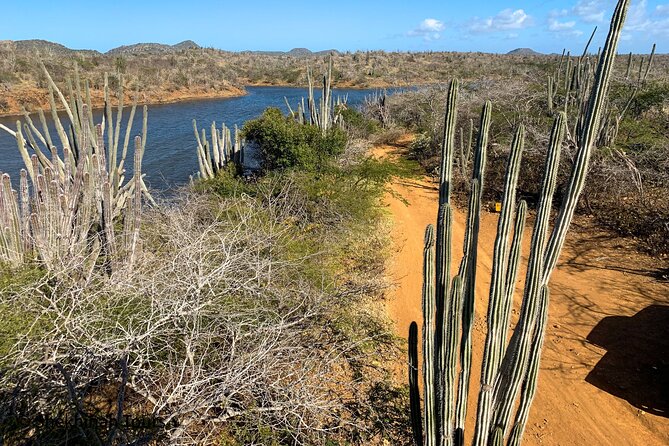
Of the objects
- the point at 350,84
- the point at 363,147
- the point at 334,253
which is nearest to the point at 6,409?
the point at 334,253

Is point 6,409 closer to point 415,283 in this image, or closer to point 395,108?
point 415,283

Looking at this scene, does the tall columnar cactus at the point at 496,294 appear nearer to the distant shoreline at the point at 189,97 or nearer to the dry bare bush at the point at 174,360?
the dry bare bush at the point at 174,360

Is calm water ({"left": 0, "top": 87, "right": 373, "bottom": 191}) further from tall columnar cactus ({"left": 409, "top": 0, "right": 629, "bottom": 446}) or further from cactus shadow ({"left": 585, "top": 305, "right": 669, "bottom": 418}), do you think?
cactus shadow ({"left": 585, "top": 305, "right": 669, "bottom": 418})

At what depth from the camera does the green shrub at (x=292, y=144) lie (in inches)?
440

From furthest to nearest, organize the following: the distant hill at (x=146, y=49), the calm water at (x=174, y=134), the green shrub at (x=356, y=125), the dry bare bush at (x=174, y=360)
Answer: the distant hill at (x=146, y=49)
the green shrub at (x=356, y=125)
the calm water at (x=174, y=134)
the dry bare bush at (x=174, y=360)

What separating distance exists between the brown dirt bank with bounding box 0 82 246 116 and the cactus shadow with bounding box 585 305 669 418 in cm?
2091

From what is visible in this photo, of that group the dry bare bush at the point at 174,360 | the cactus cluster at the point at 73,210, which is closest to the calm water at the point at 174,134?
the cactus cluster at the point at 73,210

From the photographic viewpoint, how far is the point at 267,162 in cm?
1221

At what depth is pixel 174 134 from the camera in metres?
20.5

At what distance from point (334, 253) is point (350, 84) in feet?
136

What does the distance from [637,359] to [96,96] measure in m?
33.4

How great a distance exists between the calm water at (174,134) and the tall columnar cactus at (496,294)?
345 inches

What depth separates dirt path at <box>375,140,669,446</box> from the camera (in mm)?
4996

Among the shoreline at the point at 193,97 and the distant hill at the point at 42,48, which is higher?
the distant hill at the point at 42,48
